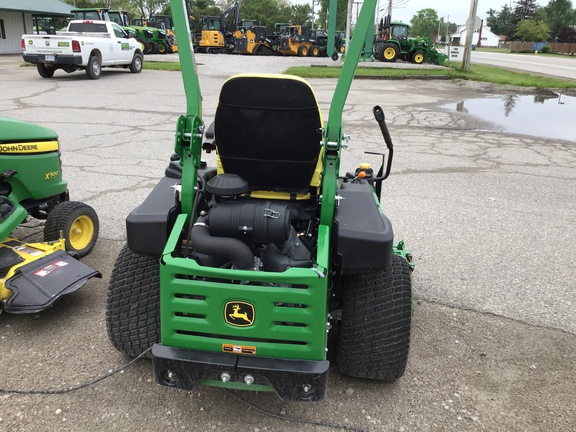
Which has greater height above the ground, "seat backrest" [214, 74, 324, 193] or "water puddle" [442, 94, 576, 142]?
"seat backrest" [214, 74, 324, 193]

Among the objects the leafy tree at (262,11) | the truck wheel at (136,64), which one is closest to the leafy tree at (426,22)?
the leafy tree at (262,11)

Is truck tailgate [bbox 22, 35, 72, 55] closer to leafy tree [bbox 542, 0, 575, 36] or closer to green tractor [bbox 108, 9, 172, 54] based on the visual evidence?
green tractor [bbox 108, 9, 172, 54]

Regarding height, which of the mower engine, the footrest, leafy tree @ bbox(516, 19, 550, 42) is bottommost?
the footrest

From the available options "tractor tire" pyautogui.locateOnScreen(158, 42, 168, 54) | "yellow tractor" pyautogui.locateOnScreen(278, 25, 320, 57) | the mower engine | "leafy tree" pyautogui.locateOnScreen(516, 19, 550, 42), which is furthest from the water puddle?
"leafy tree" pyautogui.locateOnScreen(516, 19, 550, 42)

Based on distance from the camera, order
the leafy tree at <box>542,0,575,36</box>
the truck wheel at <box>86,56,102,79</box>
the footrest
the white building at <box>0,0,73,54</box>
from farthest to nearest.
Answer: the leafy tree at <box>542,0,575,36</box>, the white building at <box>0,0,73,54</box>, the truck wheel at <box>86,56,102,79</box>, the footrest

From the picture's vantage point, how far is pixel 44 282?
297 cm

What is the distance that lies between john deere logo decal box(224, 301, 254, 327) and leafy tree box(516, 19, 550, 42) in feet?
311

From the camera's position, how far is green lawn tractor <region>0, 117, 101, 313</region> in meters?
2.91

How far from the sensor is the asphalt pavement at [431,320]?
239cm

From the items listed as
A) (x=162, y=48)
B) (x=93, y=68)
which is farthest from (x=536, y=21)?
(x=93, y=68)

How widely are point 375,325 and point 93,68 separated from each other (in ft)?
51.9

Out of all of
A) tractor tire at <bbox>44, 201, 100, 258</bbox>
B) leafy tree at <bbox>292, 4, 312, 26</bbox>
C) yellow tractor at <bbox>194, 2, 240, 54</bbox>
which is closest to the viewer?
tractor tire at <bbox>44, 201, 100, 258</bbox>

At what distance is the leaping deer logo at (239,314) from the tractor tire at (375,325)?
602 mm

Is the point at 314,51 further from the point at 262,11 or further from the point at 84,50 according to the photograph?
the point at 262,11
